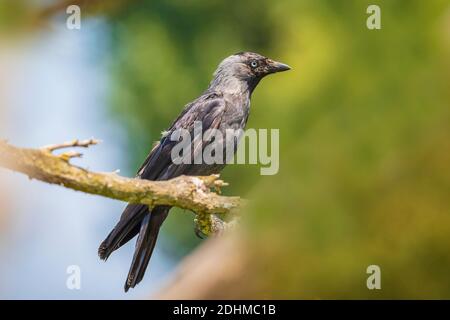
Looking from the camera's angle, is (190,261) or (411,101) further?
(190,261)

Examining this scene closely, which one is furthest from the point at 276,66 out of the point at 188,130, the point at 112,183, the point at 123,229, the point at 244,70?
the point at 112,183

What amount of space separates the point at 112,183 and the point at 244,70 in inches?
115

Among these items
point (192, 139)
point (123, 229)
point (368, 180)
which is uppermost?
point (192, 139)

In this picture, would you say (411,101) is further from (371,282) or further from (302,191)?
(371,282)

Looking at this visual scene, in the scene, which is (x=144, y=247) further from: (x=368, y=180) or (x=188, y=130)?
(x=368, y=180)

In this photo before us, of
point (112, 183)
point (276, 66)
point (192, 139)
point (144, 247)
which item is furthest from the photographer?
point (276, 66)

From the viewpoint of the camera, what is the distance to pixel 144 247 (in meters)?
5.07

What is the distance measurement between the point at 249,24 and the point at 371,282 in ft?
26.3

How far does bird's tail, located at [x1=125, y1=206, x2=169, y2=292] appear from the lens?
4.99m

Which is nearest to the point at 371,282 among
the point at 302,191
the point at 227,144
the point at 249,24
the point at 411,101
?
the point at 302,191

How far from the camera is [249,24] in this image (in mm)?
9477

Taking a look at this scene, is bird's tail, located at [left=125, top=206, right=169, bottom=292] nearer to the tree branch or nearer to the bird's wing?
the bird's wing

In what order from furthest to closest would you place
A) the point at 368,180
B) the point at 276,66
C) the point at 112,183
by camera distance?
the point at 276,66 → the point at 112,183 → the point at 368,180
